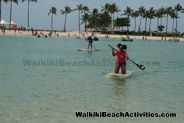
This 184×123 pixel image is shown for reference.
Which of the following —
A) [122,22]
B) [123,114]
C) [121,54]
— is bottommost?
[123,114]

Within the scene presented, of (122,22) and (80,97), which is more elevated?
(122,22)

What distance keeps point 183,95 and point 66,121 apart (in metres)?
6.44

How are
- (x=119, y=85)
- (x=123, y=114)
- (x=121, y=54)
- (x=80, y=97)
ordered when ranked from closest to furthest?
(x=123, y=114) < (x=80, y=97) < (x=119, y=85) < (x=121, y=54)

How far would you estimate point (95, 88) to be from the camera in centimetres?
1723

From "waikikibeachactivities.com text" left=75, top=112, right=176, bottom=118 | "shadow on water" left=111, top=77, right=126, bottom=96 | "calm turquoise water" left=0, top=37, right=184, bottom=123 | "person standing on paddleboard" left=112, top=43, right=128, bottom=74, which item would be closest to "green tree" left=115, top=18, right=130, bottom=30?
"calm turquoise water" left=0, top=37, right=184, bottom=123

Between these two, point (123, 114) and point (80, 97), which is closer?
point (123, 114)

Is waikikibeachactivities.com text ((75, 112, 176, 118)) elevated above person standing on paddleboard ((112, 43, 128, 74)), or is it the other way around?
person standing on paddleboard ((112, 43, 128, 74))

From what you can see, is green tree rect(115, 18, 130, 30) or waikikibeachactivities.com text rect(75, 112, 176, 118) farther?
green tree rect(115, 18, 130, 30)

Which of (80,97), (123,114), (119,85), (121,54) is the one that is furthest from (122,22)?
(123,114)

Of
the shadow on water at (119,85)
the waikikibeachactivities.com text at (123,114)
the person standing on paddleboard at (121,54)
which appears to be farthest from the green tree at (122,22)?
the waikikibeachactivities.com text at (123,114)

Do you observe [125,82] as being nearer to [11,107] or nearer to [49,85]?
[49,85]

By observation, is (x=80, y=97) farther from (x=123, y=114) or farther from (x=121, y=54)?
(x=121, y=54)

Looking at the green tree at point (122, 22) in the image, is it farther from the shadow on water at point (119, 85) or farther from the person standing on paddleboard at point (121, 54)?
the shadow on water at point (119, 85)

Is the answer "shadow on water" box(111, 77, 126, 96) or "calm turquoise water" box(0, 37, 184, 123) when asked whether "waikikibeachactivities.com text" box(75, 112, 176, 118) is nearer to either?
"calm turquoise water" box(0, 37, 184, 123)
